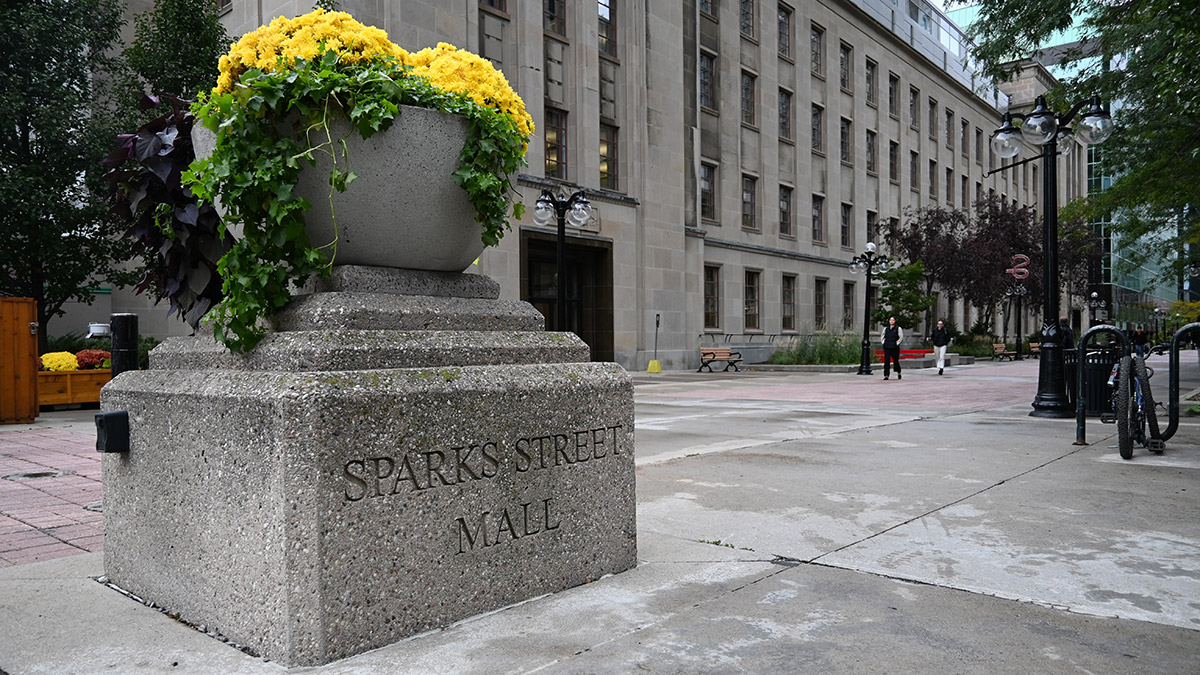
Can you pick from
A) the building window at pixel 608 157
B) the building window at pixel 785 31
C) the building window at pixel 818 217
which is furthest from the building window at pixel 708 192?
the building window at pixel 818 217

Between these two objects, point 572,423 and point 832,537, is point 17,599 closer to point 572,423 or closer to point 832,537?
point 572,423

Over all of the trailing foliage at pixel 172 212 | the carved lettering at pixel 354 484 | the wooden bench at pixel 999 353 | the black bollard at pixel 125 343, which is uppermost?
the trailing foliage at pixel 172 212

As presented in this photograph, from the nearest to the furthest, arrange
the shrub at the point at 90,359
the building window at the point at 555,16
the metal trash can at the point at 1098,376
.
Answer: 1. the metal trash can at the point at 1098,376
2. the shrub at the point at 90,359
3. the building window at the point at 555,16

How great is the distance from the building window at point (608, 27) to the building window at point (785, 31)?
1199 cm

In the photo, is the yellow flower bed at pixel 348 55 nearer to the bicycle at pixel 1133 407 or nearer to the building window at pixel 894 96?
the bicycle at pixel 1133 407

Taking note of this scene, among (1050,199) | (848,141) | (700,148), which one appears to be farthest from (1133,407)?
(848,141)

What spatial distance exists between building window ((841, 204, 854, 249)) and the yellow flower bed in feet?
134

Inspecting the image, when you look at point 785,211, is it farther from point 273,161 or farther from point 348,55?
point 273,161

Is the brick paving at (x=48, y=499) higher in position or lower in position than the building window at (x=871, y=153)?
lower

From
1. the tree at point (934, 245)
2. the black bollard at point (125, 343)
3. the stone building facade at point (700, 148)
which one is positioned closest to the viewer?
the black bollard at point (125, 343)

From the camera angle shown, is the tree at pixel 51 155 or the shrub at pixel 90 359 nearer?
the shrub at pixel 90 359

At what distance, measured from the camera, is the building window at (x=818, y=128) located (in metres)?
39.8

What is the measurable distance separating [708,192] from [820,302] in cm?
1059

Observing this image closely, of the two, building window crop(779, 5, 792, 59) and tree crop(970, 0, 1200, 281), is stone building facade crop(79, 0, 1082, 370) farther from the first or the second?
tree crop(970, 0, 1200, 281)
